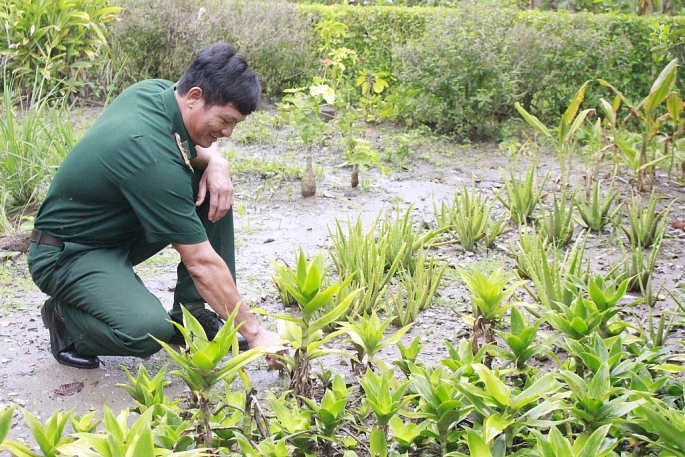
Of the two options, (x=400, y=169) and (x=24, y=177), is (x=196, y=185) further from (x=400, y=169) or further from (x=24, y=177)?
(x=400, y=169)

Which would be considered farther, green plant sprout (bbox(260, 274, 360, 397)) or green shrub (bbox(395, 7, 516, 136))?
green shrub (bbox(395, 7, 516, 136))

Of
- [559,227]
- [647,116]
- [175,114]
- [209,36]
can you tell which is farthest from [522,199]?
[209,36]

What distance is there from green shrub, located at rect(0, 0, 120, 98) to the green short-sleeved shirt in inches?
160

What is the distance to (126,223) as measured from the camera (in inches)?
128

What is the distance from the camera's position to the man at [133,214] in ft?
9.73

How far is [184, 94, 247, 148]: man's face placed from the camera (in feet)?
10.3

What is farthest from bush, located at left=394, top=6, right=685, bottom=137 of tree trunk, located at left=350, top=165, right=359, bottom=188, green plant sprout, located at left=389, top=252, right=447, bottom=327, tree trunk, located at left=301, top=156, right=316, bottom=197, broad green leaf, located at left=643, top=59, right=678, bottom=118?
green plant sprout, located at left=389, top=252, right=447, bottom=327

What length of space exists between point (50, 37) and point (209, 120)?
4.95 meters

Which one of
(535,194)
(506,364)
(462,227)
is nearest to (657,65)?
(535,194)

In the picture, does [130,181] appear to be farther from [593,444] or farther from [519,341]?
[593,444]

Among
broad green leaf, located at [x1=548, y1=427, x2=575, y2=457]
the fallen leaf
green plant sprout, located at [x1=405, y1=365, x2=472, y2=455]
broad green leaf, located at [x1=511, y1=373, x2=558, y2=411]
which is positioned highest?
broad green leaf, located at [x1=511, y1=373, x2=558, y2=411]

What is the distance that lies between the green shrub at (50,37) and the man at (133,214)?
13.4ft

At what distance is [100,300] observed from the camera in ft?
10.4

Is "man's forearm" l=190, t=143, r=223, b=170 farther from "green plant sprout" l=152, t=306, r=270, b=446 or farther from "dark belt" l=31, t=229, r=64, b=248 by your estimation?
"green plant sprout" l=152, t=306, r=270, b=446
